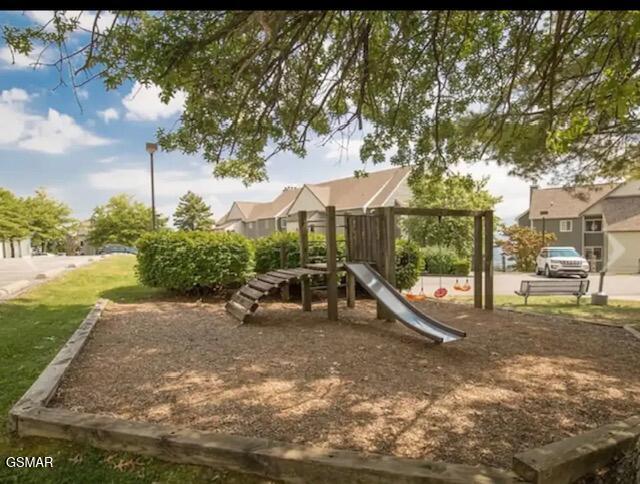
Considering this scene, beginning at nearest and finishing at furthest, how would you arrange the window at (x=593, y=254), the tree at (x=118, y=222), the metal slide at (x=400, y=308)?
the metal slide at (x=400, y=308), the window at (x=593, y=254), the tree at (x=118, y=222)

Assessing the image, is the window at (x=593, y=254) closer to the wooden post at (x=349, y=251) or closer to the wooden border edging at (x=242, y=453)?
the wooden post at (x=349, y=251)

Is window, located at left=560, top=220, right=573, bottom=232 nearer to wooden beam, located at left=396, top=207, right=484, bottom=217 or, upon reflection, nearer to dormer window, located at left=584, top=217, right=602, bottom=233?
dormer window, located at left=584, top=217, right=602, bottom=233

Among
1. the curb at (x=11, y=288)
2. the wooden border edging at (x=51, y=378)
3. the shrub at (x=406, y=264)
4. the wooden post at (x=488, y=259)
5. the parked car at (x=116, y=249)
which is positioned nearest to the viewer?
the wooden border edging at (x=51, y=378)

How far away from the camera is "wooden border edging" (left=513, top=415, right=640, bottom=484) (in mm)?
2143

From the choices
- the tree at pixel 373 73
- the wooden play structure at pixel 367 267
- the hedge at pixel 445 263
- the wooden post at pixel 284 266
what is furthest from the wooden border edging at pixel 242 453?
the hedge at pixel 445 263

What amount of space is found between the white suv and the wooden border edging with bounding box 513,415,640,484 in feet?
68.6

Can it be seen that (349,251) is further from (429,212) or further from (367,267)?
(429,212)

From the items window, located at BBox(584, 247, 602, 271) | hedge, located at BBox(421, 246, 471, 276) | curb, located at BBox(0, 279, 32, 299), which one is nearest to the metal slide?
curb, located at BBox(0, 279, 32, 299)

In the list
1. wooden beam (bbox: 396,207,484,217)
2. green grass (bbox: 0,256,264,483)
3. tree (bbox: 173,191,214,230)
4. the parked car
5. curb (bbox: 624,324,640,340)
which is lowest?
curb (bbox: 624,324,640,340)

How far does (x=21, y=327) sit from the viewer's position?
19.6 ft

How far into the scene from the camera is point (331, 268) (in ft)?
23.3

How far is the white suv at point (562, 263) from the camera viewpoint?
20.7 metres

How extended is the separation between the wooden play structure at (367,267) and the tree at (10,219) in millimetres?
27791
